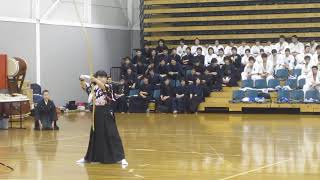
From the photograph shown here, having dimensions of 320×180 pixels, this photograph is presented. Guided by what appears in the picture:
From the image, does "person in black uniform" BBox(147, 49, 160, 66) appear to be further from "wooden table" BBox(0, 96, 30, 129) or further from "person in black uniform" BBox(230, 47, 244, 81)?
"wooden table" BBox(0, 96, 30, 129)

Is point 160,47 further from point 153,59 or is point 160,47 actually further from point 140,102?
point 140,102

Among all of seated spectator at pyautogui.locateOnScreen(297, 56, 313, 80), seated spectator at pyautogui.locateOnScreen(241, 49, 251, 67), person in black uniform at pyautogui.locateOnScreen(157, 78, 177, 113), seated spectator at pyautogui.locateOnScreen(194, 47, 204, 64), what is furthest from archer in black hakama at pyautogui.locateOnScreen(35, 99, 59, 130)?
seated spectator at pyautogui.locateOnScreen(241, 49, 251, 67)

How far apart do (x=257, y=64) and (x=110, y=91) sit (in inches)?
564

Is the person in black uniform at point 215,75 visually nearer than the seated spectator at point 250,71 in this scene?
No

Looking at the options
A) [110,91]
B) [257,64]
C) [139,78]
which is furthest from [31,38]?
[110,91]

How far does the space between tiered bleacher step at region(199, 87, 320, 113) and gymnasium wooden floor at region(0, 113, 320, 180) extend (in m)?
3.40

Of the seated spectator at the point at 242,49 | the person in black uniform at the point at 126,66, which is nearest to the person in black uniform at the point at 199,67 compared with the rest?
the seated spectator at the point at 242,49

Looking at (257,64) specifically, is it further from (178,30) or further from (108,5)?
(108,5)

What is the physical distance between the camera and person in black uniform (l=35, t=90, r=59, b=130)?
16.5 m

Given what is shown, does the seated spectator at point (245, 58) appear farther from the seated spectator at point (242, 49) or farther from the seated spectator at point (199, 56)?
the seated spectator at point (199, 56)

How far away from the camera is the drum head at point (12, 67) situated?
19.7 metres

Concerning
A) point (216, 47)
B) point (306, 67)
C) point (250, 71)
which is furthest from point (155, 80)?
point (306, 67)

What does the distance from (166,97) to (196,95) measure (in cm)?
126

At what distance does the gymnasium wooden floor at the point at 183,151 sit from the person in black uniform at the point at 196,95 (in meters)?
4.65
